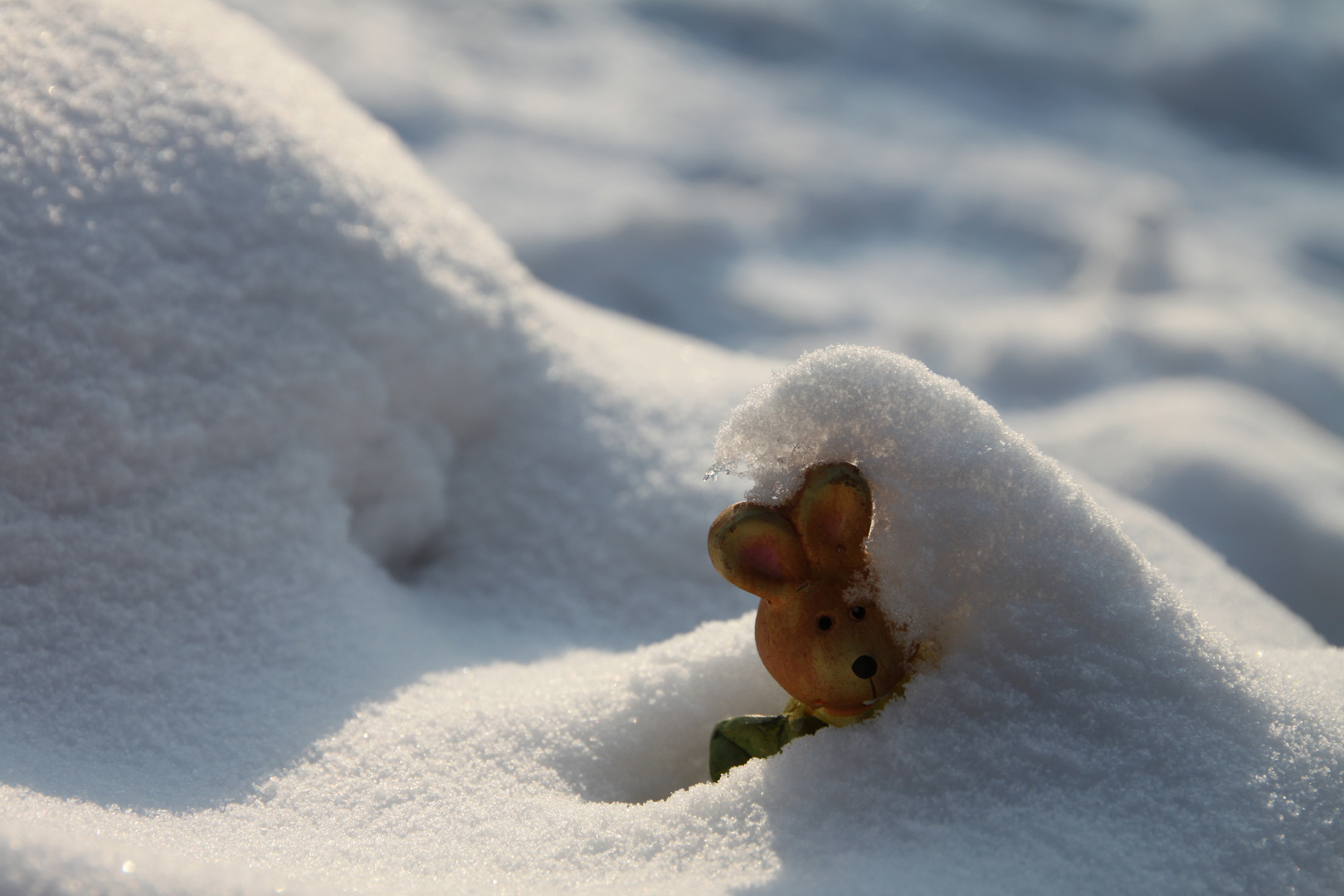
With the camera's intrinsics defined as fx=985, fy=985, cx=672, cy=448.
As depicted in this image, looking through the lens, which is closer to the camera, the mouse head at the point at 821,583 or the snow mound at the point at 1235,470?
the mouse head at the point at 821,583

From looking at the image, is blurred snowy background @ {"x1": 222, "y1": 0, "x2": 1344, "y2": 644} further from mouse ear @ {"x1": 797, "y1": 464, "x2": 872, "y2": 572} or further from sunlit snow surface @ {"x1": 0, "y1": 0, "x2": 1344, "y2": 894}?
mouse ear @ {"x1": 797, "y1": 464, "x2": 872, "y2": 572}

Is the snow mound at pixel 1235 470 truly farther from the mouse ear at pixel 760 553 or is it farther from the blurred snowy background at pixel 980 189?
the mouse ear at pixel 760 553

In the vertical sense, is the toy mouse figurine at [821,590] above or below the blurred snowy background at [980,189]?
below

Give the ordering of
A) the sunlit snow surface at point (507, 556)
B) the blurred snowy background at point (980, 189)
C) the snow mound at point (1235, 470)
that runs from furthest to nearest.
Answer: the blurred snowy background at point (980, 189) < the snow mound at point (1235, 470) < the sunlit snow surface at point (507, 556)

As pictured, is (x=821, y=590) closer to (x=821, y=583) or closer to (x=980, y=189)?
(x=821, y=583)

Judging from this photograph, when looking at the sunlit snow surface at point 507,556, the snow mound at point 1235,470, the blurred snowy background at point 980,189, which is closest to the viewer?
the sunlit snow surface at point 507,556

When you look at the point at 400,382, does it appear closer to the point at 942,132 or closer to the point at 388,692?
the point at 388,692

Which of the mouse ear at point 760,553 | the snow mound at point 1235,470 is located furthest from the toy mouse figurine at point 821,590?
the snow mound at point 1235,470

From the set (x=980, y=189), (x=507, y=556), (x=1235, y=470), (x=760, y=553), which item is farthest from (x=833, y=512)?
(x=980, y=189)
